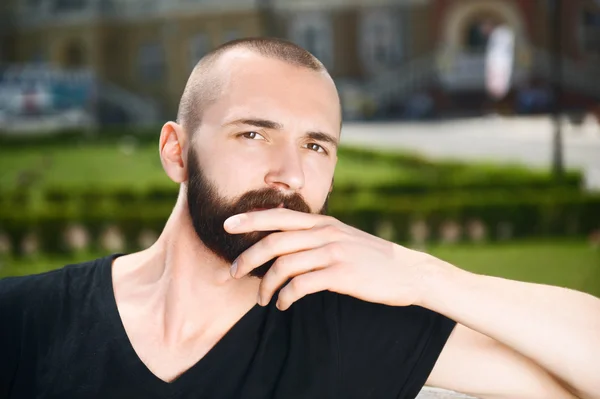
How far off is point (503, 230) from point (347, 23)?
2567 cm

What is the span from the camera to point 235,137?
194 centimetres

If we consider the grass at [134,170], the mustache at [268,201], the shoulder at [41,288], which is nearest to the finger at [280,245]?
the mustache at [268,201]

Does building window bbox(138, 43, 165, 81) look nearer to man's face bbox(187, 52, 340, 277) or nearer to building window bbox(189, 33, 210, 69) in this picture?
building window bbox(189, 33, 210, 69)

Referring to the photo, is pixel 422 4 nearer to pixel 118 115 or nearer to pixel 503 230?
pixel 118 115

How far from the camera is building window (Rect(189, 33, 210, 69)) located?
116 feet

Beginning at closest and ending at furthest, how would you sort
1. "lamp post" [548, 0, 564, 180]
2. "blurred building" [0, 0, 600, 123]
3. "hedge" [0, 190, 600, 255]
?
1. "hedge" [0, 190, 600, 255]
2. "lamp post" [548, 0, 564, 180]
3. "blurred building" [0, 0, 600, 123]

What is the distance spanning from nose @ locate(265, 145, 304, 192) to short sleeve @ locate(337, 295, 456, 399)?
0.37 m

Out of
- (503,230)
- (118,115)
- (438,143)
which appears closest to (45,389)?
(503,230)

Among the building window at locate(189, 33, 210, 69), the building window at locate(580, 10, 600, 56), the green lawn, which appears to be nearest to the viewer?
the green lawn

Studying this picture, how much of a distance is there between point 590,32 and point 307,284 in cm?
3061

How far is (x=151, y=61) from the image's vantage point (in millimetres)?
35844

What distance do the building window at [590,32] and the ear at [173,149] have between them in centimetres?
3013

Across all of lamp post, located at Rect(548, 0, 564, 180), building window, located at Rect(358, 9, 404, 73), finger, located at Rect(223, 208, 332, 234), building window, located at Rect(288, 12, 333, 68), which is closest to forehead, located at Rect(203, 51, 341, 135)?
finger, located at Rect(223, 208, 332, 234)

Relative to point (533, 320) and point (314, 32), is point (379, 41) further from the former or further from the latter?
point (533, 320)
